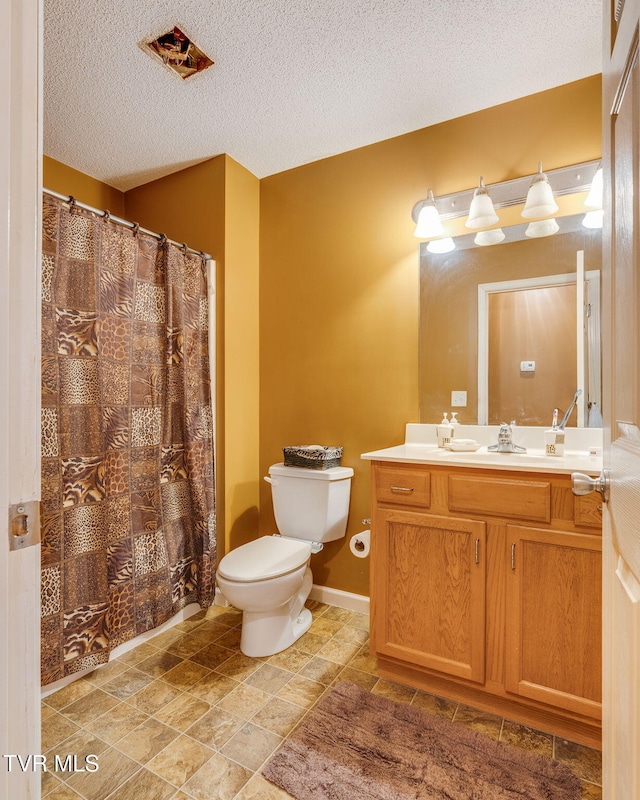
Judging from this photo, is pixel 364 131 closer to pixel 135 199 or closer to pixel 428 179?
pixel 428 179

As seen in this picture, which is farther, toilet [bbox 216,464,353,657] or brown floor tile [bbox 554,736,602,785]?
toilet [bbox 216,464,353,657]

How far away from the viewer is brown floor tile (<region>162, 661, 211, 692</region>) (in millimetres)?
1674

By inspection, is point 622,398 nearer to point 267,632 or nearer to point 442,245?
point 442,245

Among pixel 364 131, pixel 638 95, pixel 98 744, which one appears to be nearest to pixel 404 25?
pixel 364 131

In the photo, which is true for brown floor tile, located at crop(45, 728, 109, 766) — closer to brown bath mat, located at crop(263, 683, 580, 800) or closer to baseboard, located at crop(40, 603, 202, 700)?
baseboard, located at crop(40, 603, 202, 700)

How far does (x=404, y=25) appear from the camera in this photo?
5.08 ft

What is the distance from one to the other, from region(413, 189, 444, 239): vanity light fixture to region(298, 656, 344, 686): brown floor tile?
1.97m

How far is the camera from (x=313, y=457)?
6.95ft

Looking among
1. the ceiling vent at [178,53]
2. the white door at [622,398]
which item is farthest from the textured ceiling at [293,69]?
the white door at [622,398]

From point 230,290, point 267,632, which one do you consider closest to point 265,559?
point 267,632

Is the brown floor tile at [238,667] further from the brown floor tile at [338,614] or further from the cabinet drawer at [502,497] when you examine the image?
the cabinet drawer at [502,497]

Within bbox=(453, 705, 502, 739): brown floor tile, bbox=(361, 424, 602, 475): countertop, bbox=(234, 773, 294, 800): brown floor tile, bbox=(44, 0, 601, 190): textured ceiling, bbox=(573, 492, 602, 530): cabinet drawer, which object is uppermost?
bbox=(44, 0, 601, 190): textured ceiling

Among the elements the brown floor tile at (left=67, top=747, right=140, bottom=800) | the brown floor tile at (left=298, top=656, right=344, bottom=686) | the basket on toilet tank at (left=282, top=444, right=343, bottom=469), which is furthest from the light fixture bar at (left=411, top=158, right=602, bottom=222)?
the brown floor tile at (left=67, top=747, right=140, bottom=800)

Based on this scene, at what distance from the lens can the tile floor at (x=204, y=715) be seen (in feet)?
4.08
